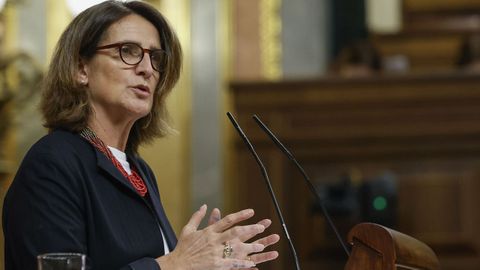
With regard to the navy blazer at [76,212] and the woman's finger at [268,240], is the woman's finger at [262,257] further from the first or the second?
the navy blazer at [76,212]

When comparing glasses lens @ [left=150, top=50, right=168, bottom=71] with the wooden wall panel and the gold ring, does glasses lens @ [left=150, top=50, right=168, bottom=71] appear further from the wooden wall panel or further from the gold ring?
the wooden wall panel

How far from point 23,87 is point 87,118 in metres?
2.64

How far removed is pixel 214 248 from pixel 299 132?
3003 millimetres

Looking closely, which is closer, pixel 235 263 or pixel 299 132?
pixel 235 263

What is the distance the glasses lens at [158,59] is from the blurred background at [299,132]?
1.93m

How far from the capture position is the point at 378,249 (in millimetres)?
1760

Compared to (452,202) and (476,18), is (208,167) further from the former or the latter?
(476,18)

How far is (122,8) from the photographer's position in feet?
6.94

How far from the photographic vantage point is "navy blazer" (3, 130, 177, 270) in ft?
5.87

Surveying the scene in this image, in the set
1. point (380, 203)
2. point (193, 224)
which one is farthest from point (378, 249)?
point (380, 203)

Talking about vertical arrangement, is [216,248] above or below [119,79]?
below

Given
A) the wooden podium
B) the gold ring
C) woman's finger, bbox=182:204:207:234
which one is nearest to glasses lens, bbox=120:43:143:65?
woman's finger, bbox=182:204:207:234

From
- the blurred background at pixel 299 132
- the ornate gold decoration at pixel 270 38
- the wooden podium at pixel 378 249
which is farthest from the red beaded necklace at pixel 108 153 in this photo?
the ornate gold decoration at pixel 270 38

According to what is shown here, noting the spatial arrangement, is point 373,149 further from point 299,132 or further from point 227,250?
point 227,250
